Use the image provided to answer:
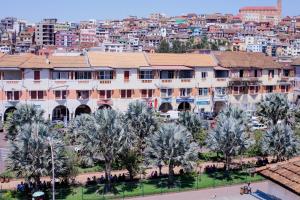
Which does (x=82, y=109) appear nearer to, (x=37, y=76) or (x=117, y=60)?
(x=37, y=76)

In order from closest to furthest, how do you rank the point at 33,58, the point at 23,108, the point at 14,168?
the point at 14,168 < the point at 23,108 < the point at 33,58

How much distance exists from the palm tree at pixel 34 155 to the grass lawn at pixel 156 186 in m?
2.18

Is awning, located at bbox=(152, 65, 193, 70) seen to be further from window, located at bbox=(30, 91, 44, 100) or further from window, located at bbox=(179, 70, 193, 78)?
window, located at bbox=(30, 91, 44, 100)

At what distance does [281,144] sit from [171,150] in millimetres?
11293


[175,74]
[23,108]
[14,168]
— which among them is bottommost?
[14,168]

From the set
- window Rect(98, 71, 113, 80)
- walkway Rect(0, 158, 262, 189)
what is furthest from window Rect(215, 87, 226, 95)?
walkway Rect(0, 158, 262, 189)

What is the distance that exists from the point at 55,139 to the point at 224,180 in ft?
47.9

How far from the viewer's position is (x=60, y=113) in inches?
2539

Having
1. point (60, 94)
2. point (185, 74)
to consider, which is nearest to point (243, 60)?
point (185, 74)

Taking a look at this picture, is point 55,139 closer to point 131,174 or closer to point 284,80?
point 131,174

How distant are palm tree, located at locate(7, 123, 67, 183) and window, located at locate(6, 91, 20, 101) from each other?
25498 mm

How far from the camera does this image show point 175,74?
6875cm

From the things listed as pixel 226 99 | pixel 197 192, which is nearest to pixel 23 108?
pixel 197 192

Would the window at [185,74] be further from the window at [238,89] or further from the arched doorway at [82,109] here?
the arched doorway at [82,109]
